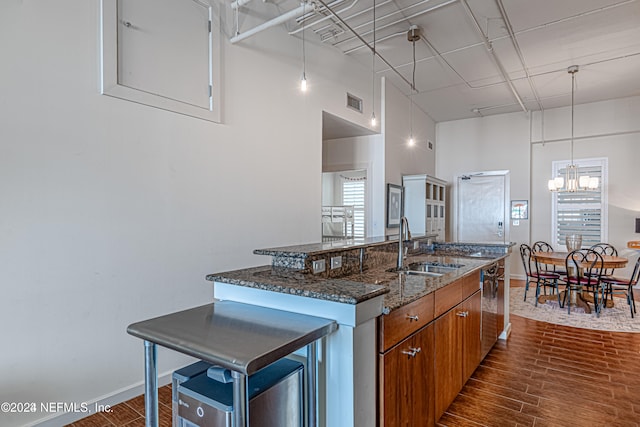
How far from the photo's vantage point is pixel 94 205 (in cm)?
233

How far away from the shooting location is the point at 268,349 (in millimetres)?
1179

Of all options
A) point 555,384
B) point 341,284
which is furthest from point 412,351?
point 555,384

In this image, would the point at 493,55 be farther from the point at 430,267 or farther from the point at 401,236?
the point at 401,236

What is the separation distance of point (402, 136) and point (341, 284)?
5261 millimetres

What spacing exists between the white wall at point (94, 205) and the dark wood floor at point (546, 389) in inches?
19.5

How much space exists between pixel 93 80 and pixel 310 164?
2340 millimetres

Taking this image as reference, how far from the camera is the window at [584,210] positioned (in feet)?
21.8

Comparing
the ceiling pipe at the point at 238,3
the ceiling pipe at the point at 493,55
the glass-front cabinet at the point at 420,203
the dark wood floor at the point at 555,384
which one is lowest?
the dark wood floor at the point at 555,384

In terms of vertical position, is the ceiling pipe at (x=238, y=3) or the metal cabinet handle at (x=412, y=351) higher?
the ceiling pipe at (x=238, y=3)

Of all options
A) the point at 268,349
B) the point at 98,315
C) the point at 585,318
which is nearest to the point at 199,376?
the point at 268,349

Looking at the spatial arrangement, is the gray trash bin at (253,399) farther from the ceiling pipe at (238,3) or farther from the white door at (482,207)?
the white door at (482,207)

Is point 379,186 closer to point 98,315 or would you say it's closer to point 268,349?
point 98,315

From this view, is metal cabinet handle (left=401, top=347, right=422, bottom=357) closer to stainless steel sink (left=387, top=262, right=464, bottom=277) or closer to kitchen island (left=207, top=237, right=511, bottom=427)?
kitchen island (left=207, top=237, right=511, bottom=427)

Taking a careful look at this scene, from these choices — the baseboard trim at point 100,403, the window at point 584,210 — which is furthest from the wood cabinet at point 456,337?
the window at point 584,210
